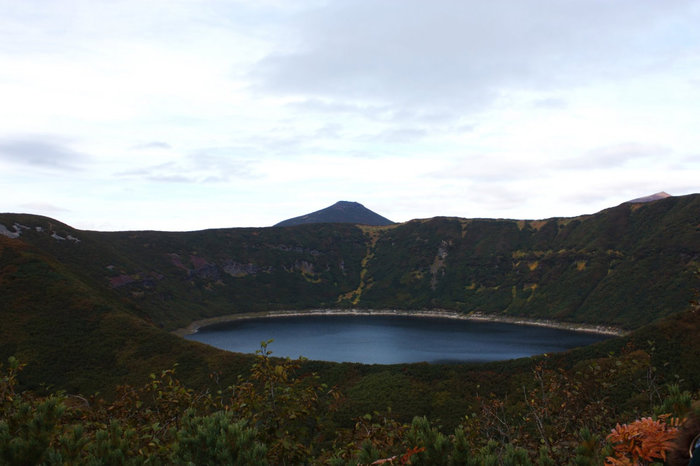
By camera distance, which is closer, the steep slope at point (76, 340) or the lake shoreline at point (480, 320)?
the steep slope at point (76, 340)

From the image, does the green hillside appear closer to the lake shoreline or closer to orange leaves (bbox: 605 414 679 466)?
orange leaves (bbox: 605 414 679 466)

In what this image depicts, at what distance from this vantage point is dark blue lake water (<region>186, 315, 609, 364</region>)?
372 feet

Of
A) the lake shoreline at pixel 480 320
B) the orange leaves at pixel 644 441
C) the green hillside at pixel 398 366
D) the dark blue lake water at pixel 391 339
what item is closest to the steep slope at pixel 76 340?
the green hillside at pixel 398 366

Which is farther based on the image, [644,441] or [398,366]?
[398,366]

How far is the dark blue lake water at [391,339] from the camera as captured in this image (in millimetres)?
113375

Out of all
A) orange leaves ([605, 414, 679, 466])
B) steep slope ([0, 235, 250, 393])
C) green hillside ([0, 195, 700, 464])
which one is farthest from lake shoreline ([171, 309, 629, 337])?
orange leaves ([605, 414, 679, 466])

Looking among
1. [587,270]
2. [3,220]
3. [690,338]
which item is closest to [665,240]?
[587,270]

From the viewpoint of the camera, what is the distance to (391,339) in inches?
5463

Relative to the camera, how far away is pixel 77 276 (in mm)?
99125

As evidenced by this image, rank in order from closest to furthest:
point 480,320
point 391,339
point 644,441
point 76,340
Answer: point 644,441 < point 76,340 < point 391,339 < point 480,320

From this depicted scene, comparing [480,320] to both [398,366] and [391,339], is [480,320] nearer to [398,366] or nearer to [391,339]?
[391,339]

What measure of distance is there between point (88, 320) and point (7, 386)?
8303cm

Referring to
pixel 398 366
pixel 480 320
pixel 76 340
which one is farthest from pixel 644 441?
pixel 480 320

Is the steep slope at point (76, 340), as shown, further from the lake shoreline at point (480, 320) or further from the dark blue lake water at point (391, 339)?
the lake shoreline at point (480, 320)
